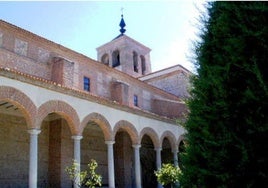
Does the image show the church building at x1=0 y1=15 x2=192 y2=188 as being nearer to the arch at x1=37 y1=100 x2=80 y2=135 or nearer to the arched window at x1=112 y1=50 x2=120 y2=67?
the arch at x1=37 y1=100 x2=80 y2=135

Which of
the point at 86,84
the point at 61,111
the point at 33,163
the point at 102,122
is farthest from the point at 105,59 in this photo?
the point at 33,163

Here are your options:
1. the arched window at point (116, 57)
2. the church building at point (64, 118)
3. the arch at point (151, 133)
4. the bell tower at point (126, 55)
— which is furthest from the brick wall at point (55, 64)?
the arched window at point (116, 57)

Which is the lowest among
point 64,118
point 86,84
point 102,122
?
point 102,122

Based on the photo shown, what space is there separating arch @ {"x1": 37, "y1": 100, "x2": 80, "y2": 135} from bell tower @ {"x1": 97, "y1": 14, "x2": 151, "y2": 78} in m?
17.5

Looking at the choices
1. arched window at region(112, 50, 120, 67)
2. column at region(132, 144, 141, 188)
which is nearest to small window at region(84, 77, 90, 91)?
column at region(132, 144, 141, 188)

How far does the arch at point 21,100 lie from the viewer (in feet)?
32.5

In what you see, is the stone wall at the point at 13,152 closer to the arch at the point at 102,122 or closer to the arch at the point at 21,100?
the arch at the point at 102,122

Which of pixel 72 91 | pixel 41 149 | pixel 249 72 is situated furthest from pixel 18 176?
pixel 249 72

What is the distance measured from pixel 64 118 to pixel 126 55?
58.2ft

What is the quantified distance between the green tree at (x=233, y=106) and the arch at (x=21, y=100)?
800 cm

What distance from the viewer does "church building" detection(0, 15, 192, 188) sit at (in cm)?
1088

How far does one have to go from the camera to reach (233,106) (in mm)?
2955

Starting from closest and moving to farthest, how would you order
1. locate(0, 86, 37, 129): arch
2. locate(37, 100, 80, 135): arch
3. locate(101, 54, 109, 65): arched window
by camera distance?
1. locate(0, 86, 37, 129): arch
2. locate(37, 100, 80, 135): arch
3. locate(101, 54, 109, 65): arched window

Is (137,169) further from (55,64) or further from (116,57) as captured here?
(116,57)
